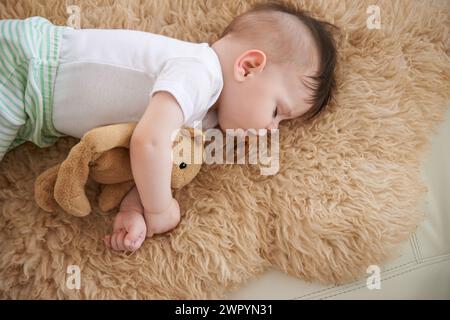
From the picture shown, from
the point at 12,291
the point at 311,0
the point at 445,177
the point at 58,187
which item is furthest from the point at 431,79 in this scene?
the point at 12,291

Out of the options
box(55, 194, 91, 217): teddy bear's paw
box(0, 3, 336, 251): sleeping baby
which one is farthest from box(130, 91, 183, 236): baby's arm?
box(55, 194, 91, 217): teddy bear's paw

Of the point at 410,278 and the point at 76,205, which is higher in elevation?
the point at 76,205

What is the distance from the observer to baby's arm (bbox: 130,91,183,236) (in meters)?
0.93

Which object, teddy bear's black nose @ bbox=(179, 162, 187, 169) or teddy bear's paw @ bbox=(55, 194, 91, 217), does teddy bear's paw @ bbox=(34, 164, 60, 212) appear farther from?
teddy bear's black nose @ bbox=(179, 162, 187, 169)

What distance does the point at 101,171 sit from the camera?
1010mm

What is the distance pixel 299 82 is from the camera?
109cm

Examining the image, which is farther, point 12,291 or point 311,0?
point 311,0

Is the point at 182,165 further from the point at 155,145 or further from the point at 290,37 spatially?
the point at 290,37

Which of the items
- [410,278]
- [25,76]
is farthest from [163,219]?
[410,278]

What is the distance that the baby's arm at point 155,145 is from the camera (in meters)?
0.93

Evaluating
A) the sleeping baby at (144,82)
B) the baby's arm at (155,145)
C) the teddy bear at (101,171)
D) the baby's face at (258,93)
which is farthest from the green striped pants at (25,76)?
the baby's face at (258,93)

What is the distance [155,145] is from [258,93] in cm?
26

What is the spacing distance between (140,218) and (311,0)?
2.28 feet
